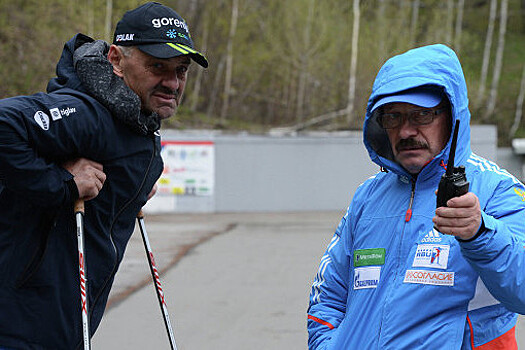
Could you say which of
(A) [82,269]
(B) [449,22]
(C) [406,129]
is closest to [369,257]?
(C) [406,129]

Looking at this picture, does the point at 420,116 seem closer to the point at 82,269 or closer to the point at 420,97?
the point at 420,97

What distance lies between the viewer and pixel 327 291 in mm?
3064

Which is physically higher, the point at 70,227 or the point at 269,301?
the point at 70,227

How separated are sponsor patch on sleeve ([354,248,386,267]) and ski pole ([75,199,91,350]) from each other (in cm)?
105

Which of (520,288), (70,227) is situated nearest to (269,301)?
(70,227)

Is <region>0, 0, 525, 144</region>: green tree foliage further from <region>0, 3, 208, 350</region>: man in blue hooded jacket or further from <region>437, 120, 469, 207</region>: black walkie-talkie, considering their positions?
<region>437, 120, 469, 207</region>: black walkie-talkie

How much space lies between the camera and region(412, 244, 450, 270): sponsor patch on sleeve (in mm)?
2641

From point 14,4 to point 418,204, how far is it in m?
25.7

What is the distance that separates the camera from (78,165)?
124 inches

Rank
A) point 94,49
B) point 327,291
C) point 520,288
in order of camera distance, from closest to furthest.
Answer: point 520,288, point 327,291, point 94,49

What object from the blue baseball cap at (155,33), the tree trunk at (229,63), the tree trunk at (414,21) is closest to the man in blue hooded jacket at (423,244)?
the blue baseball cap at (155,33)

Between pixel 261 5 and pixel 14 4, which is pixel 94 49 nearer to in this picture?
pixel 14 4

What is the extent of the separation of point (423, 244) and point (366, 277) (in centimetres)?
25

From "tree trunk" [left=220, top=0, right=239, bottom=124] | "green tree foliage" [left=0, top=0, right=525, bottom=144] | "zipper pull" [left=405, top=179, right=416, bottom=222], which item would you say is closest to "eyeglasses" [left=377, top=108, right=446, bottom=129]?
"zipper pull" [left=405, top=179, right=416, bottom=222]
